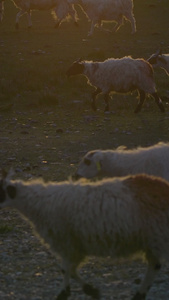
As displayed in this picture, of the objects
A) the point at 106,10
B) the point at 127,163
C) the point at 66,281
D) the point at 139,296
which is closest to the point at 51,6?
the point at 106,10

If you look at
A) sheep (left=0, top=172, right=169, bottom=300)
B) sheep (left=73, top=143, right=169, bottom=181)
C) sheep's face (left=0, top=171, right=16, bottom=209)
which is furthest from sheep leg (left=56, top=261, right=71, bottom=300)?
sheep (left=73, top=143, right=169, bottom=181)

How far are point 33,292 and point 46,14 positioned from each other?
2682 cm

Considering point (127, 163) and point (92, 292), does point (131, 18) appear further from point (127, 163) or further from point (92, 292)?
point (92, 292)

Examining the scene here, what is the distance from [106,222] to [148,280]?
2.22 ft

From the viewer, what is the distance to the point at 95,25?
27938 mm

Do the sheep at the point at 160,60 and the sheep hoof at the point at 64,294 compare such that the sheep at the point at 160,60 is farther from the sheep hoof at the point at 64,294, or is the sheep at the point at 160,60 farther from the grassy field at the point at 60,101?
the sheep hoof at the point at 64,294

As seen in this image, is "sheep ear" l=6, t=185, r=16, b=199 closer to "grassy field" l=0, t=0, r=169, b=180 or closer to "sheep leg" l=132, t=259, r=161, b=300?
"sheep leg" l=132, t=259, r=161, b=300

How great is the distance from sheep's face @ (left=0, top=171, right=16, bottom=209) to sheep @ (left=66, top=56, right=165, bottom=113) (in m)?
10.5

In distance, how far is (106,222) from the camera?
6043 millimetres

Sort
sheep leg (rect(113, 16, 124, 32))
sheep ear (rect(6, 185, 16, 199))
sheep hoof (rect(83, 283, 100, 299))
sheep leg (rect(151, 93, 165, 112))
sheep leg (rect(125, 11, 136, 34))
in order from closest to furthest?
1. sheep hoof (rect(83, 283, 100, 299))
2. sheep ear (rect(6, 185, 16, 199))
3. sheep leg (rect(151, 93, 165, 112))
4. sheep leg (rect(125, 11, 136, 34))
5. sheep leg (rect(113, 16, 124, 32))

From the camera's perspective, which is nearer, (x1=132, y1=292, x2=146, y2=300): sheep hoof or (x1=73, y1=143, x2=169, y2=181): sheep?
(x1=132, y1=292, x2=146, y2=300): sheep hoof

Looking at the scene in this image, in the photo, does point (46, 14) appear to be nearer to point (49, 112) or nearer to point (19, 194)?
point (49, 112)

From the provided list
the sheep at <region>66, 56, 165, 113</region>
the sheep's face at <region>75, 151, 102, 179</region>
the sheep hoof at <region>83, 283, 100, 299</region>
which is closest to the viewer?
the sheep hoof at <region>83, 283, 100, 299</region>

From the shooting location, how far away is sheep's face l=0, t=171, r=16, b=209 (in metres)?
6.65
